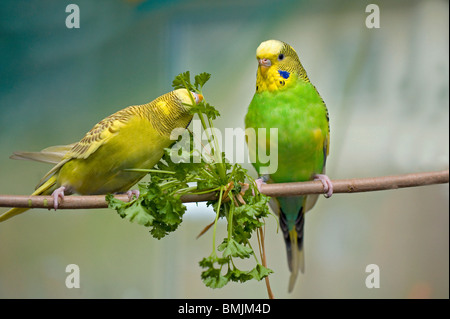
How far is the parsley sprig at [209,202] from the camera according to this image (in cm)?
112

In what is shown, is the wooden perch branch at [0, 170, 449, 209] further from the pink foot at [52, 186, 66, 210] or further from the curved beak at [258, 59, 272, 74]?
the curved beak at [258, 59, 272, 74]

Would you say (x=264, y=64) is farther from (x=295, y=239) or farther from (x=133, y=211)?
(x=295, y=239)

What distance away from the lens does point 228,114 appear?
2.09m

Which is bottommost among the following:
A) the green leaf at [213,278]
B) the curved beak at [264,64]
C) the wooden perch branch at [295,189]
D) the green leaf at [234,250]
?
the green leaf at [213,278]

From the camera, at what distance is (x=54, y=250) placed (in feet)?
6.75

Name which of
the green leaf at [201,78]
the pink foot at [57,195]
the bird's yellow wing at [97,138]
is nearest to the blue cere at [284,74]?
the green leaf at [201,78]

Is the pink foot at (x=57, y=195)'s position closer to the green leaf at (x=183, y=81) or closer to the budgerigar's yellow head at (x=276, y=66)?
the green leaf at (x=183, y=81)

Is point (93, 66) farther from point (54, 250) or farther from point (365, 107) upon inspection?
point (365, 107)

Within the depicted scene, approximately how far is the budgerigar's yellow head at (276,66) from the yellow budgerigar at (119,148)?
0.89ft

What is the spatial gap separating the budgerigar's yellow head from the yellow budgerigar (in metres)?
0.27

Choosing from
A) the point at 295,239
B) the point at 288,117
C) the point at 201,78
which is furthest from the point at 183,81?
the point at 295,239

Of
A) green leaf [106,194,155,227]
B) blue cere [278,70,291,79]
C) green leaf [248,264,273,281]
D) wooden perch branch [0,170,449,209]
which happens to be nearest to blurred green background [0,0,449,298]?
wooden perch branch [0,170,449,209]

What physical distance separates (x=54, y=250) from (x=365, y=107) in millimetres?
1880

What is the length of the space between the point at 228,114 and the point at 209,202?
34.9 inches
